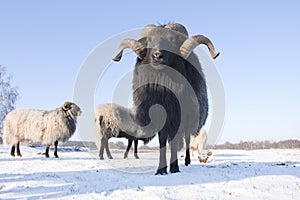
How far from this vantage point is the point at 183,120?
891 cm

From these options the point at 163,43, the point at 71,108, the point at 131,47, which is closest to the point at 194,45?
the point at 163,43

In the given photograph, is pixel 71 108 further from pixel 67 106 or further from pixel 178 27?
pixel 178 27

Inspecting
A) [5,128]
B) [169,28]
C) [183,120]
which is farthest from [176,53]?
[5,128]

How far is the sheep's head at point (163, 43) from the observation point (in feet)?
27.7

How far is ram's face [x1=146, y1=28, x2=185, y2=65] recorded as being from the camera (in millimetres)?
8250

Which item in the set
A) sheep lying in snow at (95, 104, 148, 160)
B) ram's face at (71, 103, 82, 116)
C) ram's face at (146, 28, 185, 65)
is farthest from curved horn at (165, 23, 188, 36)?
ram's face at (71, 103, 82, 116)

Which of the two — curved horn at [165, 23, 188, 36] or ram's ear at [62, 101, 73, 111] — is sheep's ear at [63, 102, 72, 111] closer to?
ram's ear at [62, 101, 73, 111]

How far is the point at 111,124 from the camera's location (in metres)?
17.7

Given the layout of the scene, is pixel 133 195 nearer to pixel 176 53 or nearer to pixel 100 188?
pixel 100 188

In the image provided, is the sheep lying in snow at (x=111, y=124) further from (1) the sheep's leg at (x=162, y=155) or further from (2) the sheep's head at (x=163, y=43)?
(1) the sheep's leg at (x=162, y=155)

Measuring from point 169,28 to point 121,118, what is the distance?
9.55m

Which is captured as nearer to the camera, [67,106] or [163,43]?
[163,43]

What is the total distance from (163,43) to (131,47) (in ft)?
3.31

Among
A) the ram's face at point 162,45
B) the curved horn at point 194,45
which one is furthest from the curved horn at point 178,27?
the curved horn at point 194,45
